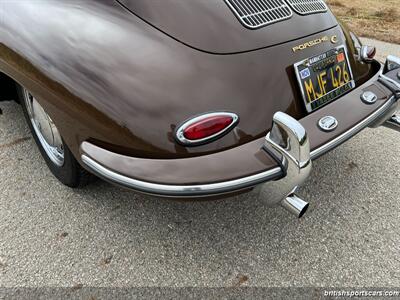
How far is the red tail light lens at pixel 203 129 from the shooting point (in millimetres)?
1635

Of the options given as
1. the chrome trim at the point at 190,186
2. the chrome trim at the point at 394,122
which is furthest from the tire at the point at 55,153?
the chrome trim at the point at 394,122

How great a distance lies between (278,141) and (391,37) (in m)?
5.90

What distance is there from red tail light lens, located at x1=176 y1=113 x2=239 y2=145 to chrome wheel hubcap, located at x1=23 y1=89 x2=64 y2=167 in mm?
1044

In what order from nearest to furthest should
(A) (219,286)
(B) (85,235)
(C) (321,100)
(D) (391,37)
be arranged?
(A) (219,286)
(C) (321,100)
(B) (85,235)
(D) (391,37)

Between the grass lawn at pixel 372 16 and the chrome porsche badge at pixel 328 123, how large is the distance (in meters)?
5.23

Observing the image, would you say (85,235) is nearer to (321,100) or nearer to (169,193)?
(169,193)

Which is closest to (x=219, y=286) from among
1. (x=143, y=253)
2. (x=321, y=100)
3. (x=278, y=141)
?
(x=143, y=253)

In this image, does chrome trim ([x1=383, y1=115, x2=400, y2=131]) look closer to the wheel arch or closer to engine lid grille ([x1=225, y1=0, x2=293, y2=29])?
engine lid grille ([x1=225, y1=0, x2=293, y2=29])

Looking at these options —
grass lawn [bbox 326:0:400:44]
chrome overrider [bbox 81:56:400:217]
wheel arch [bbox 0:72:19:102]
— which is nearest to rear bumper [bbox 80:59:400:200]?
chrome overrider [bbox 81:56:400:217]

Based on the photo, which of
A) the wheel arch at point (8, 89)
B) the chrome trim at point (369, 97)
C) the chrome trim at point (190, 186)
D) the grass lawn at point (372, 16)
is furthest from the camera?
the grass lawn at point (372, 16)

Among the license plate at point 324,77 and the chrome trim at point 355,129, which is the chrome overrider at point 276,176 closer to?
the chrome trim at point 355,129

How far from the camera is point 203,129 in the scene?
165cm

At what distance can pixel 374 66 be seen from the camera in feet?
8.14

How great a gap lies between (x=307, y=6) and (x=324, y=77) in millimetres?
523
